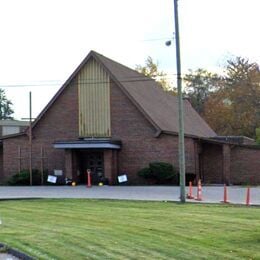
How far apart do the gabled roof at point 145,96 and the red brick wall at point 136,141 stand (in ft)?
1.67

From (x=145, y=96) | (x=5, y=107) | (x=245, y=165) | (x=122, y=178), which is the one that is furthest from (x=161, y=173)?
(x=5, y=107)

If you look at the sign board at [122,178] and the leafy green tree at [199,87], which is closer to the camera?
the sign board at [122,178]

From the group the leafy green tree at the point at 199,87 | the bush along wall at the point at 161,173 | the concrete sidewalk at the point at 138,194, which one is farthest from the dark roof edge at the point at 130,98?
the leafy green tree at the point at 199,87

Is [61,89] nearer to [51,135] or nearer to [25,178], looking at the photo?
[51,135]

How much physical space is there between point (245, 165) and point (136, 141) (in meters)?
8.75

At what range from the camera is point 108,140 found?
142 ft

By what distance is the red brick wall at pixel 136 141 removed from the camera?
42.4 metres

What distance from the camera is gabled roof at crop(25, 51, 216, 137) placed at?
1714 inches

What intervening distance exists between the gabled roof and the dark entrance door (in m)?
4.79

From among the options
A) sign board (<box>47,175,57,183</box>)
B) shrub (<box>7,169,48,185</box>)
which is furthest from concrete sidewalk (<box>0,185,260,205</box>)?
shrub (<box>7,169,48,185</box>)

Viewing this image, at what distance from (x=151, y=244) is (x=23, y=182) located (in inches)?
1376

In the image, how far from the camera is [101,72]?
4422 cm

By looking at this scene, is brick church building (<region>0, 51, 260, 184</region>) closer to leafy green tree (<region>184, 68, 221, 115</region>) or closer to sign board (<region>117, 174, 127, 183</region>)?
sign board (<region>117, 174, 127, 183</region>)

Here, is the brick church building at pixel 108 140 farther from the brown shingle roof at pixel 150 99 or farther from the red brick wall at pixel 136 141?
the brown shingle roof at pixel 150 99
